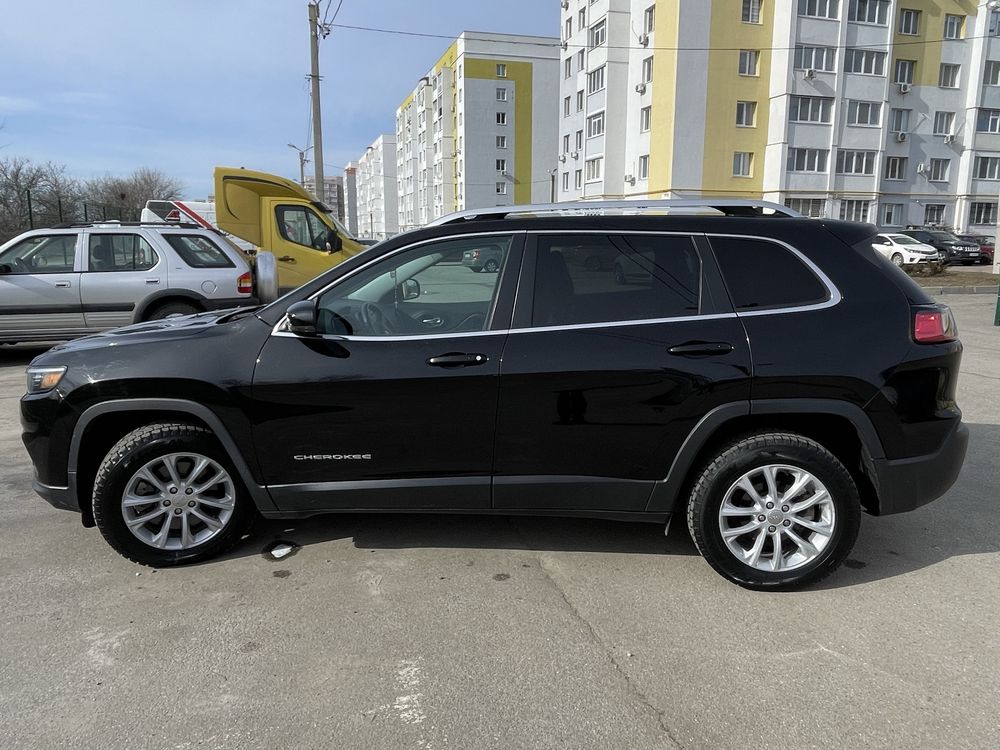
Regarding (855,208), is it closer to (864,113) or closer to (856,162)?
(856,162)

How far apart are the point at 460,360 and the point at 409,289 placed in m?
0.70

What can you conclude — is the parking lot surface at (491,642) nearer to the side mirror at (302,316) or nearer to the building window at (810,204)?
the side mirror at (302,316)

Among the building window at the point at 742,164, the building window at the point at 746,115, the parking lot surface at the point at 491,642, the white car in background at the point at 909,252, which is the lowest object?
the parking lot surface at the point at 491,642

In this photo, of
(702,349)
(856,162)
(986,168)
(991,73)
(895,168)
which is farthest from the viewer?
(986,168)

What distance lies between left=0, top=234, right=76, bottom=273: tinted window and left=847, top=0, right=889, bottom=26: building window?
4464cm

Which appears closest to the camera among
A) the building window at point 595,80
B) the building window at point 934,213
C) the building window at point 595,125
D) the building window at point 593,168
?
the building window at point 934,213

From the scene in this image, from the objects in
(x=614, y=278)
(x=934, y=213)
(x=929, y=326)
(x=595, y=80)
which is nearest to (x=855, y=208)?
(x=934, y=213)

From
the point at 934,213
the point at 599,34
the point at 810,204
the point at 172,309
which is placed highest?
the point at 599,34

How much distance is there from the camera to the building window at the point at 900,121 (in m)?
44.1

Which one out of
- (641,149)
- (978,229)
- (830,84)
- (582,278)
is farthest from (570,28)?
(582,278)

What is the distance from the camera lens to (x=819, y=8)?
4016 cm

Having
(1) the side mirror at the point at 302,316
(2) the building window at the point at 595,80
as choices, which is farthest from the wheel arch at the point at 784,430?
(2) the building window at the point at 595,80

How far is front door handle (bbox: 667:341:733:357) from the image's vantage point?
3.32 meters

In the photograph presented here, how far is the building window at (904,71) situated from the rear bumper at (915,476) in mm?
49489
